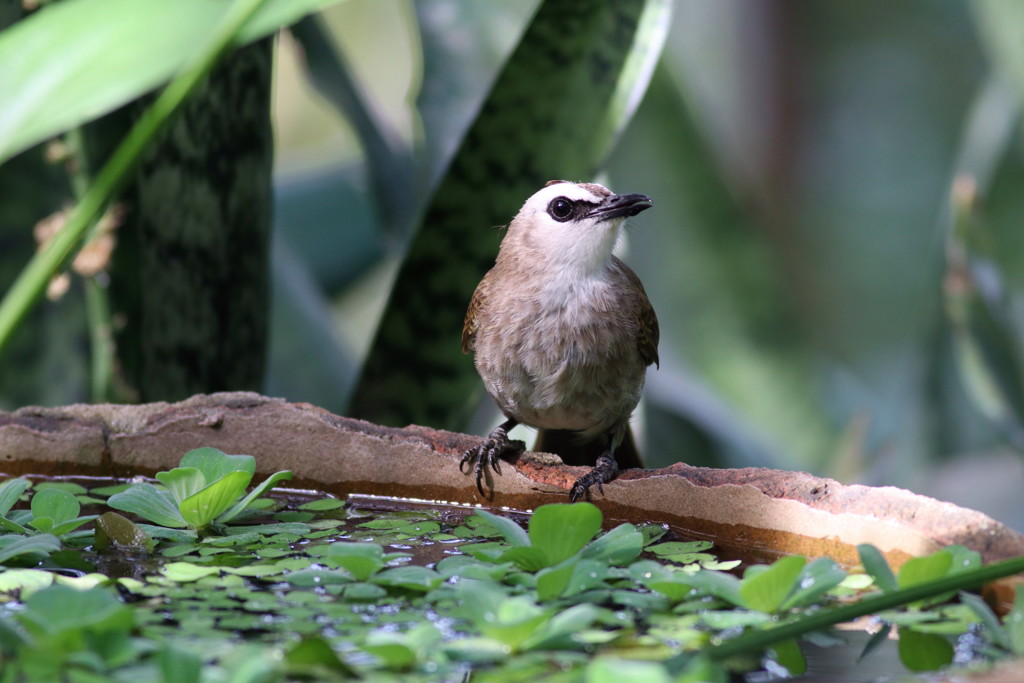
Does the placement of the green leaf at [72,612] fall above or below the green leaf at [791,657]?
above

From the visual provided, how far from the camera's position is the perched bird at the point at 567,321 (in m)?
2.26

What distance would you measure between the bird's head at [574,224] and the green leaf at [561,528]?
37.1 inches

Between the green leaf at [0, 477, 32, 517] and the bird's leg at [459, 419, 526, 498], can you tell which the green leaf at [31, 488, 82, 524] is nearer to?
the green leaf at [0, 477, 32, 517]

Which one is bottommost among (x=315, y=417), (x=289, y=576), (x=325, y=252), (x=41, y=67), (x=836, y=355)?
(x=836, y=355)

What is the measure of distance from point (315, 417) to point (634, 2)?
117 cm

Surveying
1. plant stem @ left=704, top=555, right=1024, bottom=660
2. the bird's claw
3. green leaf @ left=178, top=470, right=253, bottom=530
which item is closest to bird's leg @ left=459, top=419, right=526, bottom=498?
the bird's claw

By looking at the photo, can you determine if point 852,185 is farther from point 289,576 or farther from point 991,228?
point 289,576

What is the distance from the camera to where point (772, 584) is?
1284 mm

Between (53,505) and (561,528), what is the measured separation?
735mm

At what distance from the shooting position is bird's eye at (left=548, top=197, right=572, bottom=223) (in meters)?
2.35

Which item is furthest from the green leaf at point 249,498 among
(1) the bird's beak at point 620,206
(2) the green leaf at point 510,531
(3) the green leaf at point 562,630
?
(1) the bird's beak at point 620,206

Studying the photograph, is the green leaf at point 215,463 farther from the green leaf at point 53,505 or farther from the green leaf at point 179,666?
the green leaf at point 179,666

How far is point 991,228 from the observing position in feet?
13.5

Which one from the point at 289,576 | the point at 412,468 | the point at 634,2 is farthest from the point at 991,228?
the point at 289,576
